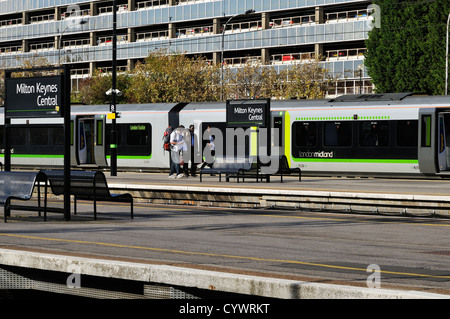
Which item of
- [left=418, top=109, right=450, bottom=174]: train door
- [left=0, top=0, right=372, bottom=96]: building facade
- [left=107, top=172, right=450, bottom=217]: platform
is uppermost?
[left=0, top=0, right=372, bottom=96]: building facade

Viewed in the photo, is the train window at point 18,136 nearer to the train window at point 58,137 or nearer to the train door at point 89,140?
the train window at point 58,137

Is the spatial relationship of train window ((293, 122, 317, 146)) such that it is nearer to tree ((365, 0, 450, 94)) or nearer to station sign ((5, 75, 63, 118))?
station sign ((5, 75, 63, 118))

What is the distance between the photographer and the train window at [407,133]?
3044 cm

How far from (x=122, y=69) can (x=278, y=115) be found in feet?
Result: 186

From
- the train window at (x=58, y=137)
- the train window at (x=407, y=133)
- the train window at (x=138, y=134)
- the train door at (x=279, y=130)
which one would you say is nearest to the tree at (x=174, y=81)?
the train window at (x=58, y=137)

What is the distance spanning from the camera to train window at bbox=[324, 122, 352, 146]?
32031 mm

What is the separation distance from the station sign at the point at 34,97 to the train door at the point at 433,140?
18.0 metres

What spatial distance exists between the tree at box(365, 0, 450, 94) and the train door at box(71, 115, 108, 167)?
3052cm

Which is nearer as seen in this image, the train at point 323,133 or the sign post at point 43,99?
the sign post at point 43,99

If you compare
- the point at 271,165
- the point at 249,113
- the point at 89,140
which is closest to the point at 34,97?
the point at 249,113

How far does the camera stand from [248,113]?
25359 mm

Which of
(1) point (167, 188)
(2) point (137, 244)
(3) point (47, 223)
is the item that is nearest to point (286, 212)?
(1) point (167, 188)

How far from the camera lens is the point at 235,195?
20.0 metres

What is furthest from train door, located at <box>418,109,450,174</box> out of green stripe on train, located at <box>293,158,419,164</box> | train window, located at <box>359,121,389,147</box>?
train window, located at <box>359,121,389,147</box>
